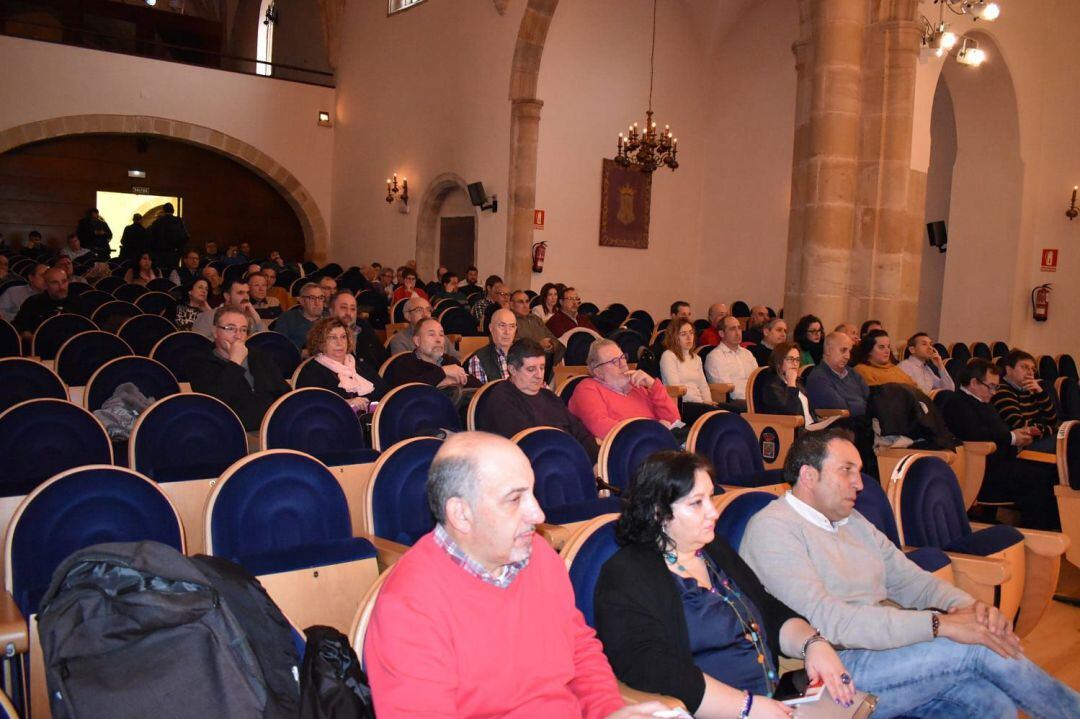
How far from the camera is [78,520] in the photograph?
8.03ft

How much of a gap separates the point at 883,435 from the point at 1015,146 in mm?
7931

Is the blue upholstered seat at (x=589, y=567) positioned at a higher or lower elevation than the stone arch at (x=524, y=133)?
lower

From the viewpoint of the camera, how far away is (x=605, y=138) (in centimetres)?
1390

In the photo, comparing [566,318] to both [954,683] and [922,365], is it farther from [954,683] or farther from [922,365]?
[954,683]

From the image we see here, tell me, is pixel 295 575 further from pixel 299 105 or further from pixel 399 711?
pixel 299 105

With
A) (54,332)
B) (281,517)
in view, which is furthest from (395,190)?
(281,517)

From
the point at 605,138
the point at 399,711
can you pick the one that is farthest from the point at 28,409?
the point at 605,138

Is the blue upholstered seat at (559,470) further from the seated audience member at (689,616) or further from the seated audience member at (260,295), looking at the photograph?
the seated audience member at (260,295)

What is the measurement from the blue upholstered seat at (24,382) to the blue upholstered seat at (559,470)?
2.60 metres

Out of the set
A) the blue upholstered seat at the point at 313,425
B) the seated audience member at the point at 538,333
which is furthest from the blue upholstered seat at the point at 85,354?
the seated audience member at the point at 538,333

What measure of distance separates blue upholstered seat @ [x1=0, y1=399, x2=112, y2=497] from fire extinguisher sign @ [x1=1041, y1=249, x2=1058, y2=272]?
38.5 ft

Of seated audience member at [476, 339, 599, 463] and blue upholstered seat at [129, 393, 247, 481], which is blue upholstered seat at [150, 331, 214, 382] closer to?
blue upholstered seat at [129, 393, 247, 481]

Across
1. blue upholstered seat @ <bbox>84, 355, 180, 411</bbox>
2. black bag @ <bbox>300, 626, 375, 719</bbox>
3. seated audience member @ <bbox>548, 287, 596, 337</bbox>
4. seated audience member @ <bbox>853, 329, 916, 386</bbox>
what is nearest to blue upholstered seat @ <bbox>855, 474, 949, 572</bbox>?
black bag @ <bbox>300, 626, 375, 719</bbox>

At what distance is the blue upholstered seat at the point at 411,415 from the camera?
435cm
